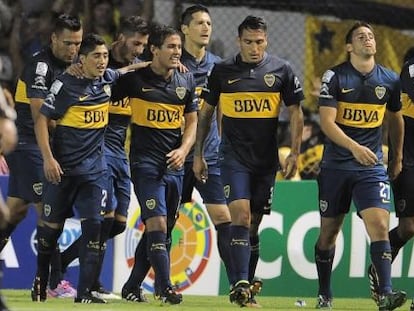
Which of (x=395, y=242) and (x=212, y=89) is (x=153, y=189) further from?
(x=395, y=242)

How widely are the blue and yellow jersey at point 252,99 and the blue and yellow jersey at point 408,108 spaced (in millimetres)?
910

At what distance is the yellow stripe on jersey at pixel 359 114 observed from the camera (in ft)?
41.9

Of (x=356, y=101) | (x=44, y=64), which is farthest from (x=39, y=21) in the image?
(x=356, y=101)

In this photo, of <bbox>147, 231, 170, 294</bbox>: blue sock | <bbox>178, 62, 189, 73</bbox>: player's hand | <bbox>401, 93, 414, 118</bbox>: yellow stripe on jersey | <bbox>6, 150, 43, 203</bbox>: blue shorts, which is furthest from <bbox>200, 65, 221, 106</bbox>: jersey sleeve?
<bbox>6, 150, 43, 203</bbox>: blue shorts

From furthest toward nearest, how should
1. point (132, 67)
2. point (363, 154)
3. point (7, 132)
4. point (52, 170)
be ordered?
point (132, 67) → point (52, 170) → point (363, 154) → point (7, 132)

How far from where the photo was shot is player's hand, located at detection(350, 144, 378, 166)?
40.6 ft

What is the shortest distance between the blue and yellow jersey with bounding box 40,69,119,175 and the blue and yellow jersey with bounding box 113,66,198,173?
1.20 ft

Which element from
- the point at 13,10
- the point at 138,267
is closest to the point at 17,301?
the point at 138,267

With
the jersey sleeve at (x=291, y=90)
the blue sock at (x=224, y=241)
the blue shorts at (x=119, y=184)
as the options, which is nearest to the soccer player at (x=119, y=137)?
the blue shorts at (x=119, y=184)

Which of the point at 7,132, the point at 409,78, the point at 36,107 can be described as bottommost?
the point at 7,132

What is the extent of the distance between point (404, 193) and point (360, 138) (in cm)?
99

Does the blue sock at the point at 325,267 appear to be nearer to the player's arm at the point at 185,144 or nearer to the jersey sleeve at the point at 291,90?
the jersey sleeve at the point at 291,90

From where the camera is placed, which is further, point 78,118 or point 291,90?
point 291,90

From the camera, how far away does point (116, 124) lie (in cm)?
1409
